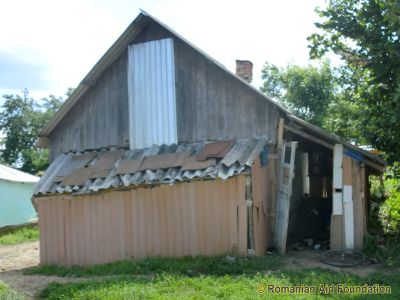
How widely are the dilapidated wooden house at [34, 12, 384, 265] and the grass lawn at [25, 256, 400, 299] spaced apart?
0.76 metres

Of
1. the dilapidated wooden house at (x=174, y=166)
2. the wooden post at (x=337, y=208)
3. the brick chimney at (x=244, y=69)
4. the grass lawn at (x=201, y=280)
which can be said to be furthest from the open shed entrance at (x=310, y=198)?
the grass lawn at (x=201, y=280)

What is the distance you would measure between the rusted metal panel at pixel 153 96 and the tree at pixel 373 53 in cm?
371

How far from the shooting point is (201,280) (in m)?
7.70

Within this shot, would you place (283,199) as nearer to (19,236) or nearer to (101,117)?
(101,117)

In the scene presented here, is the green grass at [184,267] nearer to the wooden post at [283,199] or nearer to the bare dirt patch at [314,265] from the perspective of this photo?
the bare dirt patch at [314,265]

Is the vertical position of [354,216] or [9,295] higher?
[354,216]

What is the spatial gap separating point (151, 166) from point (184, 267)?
101 inches

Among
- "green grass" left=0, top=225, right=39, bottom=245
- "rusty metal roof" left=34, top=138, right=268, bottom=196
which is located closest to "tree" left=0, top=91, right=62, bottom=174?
"green grass" left=0, top=225, right=39, bottom=245

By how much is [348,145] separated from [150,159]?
15.0 feet

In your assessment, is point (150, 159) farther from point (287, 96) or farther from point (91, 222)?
point (287, 96)

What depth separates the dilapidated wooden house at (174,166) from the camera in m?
9.65

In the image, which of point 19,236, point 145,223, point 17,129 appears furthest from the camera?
point 17,129

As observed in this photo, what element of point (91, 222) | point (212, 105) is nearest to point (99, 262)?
point (91, 222)

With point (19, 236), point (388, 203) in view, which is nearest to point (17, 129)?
point (19, 236)
